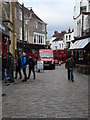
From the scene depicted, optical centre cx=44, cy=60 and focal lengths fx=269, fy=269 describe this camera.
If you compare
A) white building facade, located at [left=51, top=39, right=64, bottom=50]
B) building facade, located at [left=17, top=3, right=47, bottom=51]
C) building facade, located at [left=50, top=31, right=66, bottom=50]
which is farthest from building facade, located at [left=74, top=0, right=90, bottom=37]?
building facade, located at [left=50, top=31, right=66, bottom=50]

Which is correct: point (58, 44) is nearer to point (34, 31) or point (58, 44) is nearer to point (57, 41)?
point (57, 41)

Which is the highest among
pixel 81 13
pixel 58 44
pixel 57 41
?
pixel 81 13

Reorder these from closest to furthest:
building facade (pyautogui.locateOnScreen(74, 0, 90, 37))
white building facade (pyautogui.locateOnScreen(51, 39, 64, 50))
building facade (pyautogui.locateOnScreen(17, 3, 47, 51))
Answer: building facade (pyautogui.locateOnScreen(74, 0, 90, 37)) < building facade (pyautogui.locateOnScreen(17, 3, 47, 51)) < white building facade (pyautogui.locateOnScreen(51, 39, 64, 50))

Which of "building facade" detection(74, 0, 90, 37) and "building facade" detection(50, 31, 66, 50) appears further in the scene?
"building facade" detection(50, 31, 66, 50)

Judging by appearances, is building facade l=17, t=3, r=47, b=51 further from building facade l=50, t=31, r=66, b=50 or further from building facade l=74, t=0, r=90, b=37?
building facade l=50, t=31, r=66, b=50

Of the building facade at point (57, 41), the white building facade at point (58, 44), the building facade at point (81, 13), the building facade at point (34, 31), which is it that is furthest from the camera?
the building facade at point (57, 41)

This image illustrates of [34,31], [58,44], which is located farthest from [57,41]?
[34,31]

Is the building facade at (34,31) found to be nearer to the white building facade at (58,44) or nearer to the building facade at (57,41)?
the white building facade at (58,44)

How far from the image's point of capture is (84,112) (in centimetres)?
762

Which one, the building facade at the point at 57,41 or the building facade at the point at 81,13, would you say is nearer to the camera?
the building facade at the point at 81,13

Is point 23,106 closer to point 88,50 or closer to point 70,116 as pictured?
point 70,116

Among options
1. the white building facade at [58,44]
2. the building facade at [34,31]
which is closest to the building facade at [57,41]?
the white building facade at [58,44]

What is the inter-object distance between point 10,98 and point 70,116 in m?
3.59

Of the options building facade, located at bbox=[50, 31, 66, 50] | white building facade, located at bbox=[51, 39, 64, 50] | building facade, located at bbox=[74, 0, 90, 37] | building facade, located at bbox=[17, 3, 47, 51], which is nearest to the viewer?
building facade, located at bbox=[74, 0, 90, 37]
